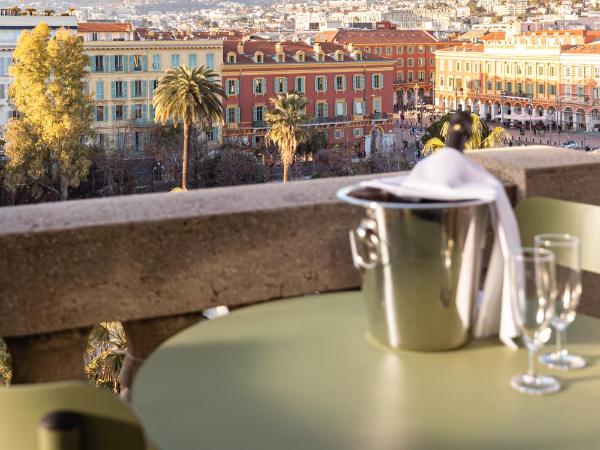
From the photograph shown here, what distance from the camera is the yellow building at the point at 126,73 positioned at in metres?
45.2

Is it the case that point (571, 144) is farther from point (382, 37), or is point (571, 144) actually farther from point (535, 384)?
point (535, 384)

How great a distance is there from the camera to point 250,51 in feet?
169

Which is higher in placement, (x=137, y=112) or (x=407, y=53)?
(x=407, y=53)

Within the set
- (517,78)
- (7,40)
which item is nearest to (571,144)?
(517,78)

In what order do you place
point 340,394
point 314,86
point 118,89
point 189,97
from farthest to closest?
point 314,86 → point 118,89 → point 189,97 → point 340,394

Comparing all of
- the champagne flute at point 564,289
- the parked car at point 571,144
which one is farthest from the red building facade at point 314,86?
the champagne flute at point 564,289

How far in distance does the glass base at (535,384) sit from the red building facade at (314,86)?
47.0m

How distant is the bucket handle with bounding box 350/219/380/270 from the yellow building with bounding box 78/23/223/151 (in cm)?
4221

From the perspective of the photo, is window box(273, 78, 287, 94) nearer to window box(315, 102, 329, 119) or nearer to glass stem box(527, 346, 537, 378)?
window box(315, 102, 329, 119)

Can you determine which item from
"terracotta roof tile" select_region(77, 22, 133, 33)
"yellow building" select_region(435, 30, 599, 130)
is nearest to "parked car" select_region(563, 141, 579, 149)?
"yellow building" select_region(435, 30, 599, 130)

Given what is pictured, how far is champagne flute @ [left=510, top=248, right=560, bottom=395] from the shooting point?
1665 mm

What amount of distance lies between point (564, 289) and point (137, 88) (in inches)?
1818

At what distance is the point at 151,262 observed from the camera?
237cm

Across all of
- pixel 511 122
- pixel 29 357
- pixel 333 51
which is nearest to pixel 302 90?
pixel 333 51
